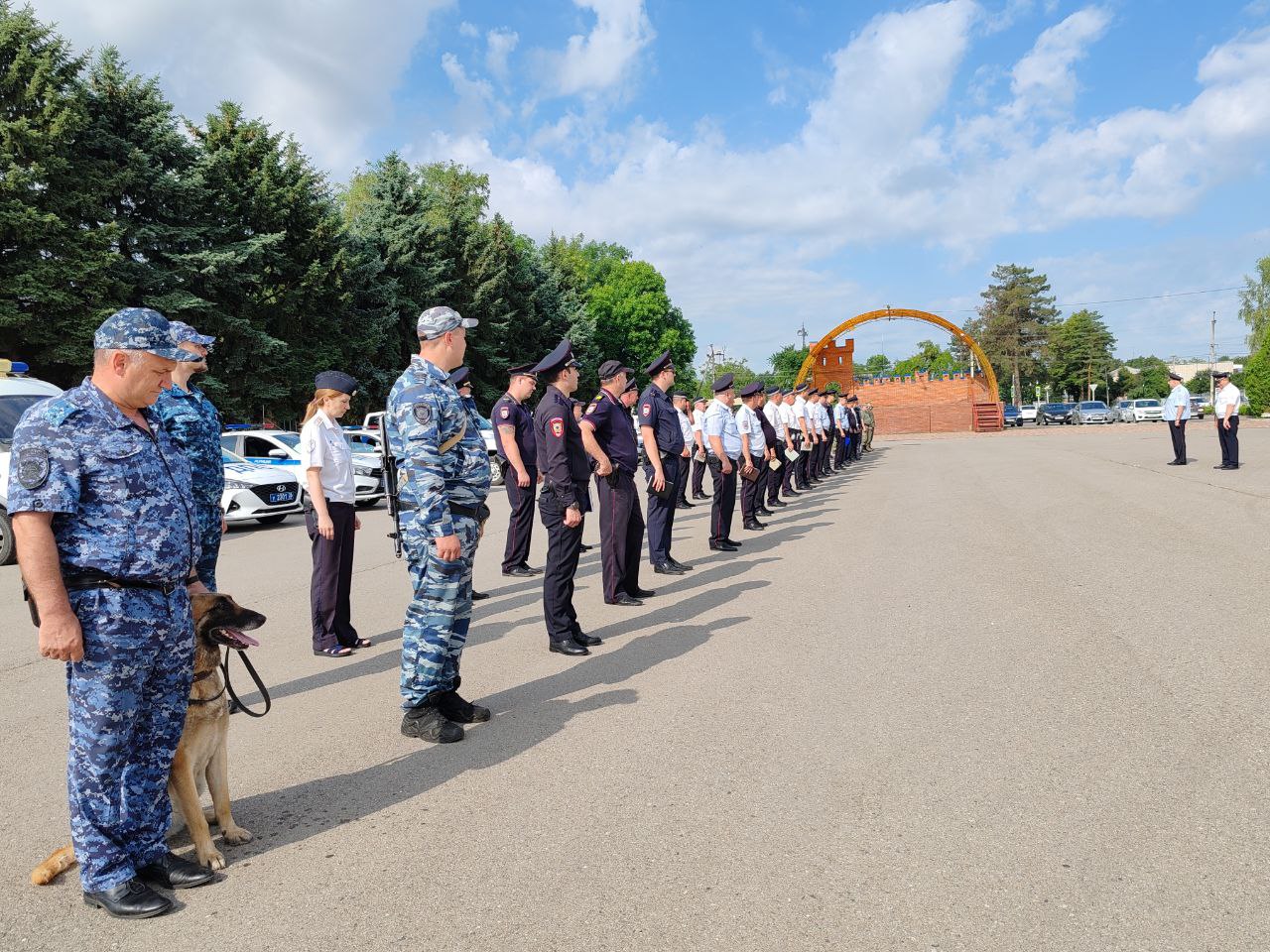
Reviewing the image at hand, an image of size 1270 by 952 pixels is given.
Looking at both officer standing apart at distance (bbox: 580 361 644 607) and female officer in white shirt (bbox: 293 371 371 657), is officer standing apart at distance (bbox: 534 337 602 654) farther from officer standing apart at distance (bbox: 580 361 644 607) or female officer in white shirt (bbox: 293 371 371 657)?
female officer in white shirt (bbox: 293 371 371 657)

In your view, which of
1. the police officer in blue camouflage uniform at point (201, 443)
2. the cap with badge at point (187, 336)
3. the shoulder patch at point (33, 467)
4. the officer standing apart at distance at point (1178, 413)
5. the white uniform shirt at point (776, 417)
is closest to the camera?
the shoulder patch at point (33, 467)

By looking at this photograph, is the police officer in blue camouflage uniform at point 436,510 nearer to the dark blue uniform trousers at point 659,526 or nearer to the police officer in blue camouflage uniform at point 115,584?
the police officer in blue camouflage uniform at point 115,584

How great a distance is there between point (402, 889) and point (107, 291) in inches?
902

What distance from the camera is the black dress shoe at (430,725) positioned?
4414 millimetres

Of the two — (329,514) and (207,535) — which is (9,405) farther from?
(207,535)

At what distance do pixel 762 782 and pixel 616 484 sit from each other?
388 centimetres

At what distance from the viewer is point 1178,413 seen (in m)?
18.0

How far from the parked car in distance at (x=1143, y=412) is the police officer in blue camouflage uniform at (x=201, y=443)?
60098 mm

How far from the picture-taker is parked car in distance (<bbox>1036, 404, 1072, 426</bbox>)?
61.3 meters

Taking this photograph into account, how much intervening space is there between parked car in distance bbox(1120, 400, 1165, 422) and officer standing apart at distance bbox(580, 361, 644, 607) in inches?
2221

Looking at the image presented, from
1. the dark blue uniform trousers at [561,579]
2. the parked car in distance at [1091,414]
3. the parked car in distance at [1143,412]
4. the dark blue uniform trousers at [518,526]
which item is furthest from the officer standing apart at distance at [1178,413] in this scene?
the parked car in distance at [1091,414]

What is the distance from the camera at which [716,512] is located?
10.7 meters

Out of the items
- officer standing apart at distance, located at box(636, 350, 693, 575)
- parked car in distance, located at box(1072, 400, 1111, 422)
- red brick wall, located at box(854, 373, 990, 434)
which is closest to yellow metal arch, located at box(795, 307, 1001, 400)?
red brick wall, located at box(854, 373, 990, 434)

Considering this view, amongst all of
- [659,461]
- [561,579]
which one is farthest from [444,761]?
[659,461]
